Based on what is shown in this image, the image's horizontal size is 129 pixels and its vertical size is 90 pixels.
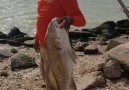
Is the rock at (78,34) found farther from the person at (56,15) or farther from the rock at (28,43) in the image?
the person at (56,15)

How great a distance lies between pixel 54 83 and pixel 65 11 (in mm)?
935

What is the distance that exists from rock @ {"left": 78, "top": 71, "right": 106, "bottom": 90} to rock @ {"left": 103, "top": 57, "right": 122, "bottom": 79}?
0.52 feet

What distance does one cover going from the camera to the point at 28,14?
61.7 ft

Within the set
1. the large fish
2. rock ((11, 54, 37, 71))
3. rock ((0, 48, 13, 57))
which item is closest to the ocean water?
rock ((0, 48, 13, 57))

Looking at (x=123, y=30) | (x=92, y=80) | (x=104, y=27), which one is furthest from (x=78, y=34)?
(x=92, y=80)

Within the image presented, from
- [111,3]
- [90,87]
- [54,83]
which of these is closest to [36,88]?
[90,87]

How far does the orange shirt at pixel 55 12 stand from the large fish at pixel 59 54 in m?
0.37

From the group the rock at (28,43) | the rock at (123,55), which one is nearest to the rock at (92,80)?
the rock at (123,55)

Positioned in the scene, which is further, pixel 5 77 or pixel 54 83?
pixel 5 77

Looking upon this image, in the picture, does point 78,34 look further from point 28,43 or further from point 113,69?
point 113,69

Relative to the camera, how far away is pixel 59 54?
385 cm

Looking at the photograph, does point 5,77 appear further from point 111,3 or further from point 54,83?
point 111,3

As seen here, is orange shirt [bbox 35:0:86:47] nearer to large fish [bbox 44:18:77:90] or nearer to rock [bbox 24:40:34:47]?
large fish [bbox 44:18:77:90]

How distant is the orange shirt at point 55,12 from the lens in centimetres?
409
